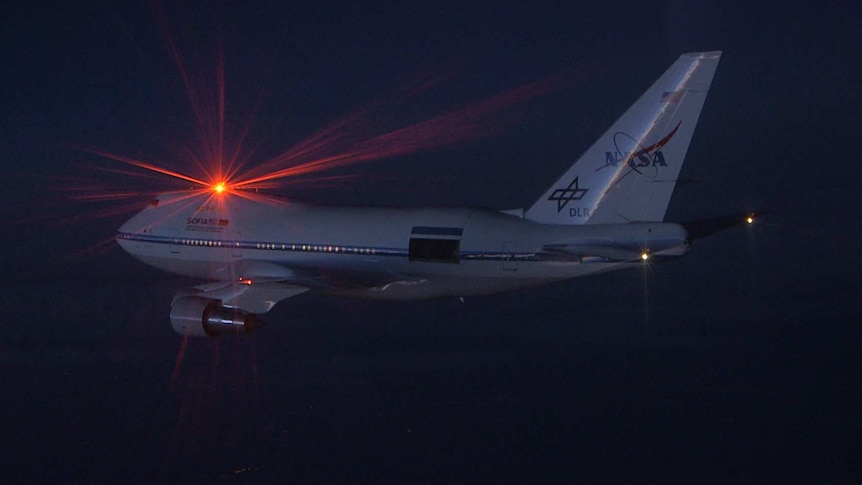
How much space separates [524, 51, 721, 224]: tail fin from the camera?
29281 mm

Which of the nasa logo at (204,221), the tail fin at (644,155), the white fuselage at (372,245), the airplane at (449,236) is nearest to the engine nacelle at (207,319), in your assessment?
the airplane at (449,236)

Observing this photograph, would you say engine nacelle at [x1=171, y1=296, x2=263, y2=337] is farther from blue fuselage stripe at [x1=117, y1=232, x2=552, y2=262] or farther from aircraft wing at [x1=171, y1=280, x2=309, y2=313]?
blue fuselage stripe at [x1=117, y1=232, x2=552, y2=262]

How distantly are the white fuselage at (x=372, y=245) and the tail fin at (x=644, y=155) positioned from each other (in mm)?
816

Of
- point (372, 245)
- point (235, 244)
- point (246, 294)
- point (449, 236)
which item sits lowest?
point (246, 294)

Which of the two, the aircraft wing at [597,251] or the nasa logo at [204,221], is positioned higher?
the nasa logo at [204,221]

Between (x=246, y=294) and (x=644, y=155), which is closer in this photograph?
(x=644, y=155)

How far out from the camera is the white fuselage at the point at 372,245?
3161 centimetres

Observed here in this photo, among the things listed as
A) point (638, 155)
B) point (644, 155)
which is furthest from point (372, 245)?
point (644, 155)

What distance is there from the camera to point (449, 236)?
34.4m

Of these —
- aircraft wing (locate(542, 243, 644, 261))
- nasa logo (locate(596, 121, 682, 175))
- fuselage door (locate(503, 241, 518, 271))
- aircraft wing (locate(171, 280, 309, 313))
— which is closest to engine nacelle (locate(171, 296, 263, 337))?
aircraft wing (locate(171, 280, 309, 313))

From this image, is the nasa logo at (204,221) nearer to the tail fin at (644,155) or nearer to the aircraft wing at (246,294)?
the aircraft wing at (246,294)

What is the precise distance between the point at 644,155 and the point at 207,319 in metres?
16.2

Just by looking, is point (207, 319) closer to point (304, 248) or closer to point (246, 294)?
point (246, 294)

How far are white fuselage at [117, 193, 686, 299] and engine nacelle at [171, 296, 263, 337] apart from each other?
4058mm
